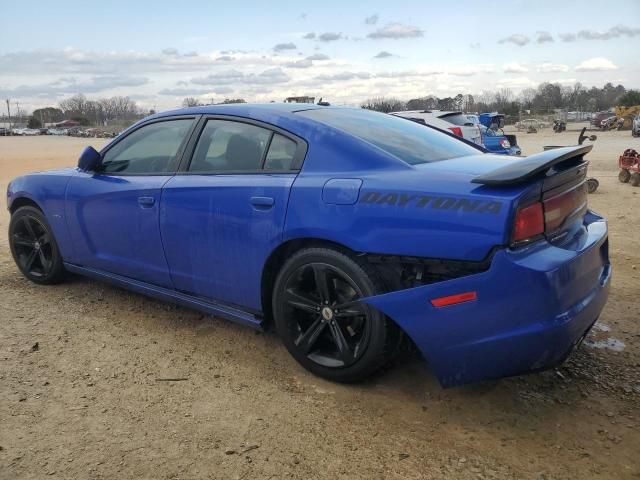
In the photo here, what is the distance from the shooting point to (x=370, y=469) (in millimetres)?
2365

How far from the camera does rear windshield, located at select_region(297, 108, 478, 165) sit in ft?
10.3

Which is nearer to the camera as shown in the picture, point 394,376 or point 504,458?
point 504,458

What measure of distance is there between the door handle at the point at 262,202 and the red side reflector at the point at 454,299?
108 centimetres

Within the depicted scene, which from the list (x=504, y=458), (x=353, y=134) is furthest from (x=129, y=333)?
(x=504, y=458)

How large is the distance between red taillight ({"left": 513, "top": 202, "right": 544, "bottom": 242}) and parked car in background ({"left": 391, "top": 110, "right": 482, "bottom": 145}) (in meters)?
8.23

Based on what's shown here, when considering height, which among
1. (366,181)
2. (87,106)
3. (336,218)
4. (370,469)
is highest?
(87,106)

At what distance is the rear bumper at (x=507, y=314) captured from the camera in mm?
2371

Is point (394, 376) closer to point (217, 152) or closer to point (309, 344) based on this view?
point (309, 344)

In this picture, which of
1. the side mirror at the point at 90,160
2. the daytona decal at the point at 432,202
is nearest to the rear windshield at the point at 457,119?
the side mirror at the point at 90,160

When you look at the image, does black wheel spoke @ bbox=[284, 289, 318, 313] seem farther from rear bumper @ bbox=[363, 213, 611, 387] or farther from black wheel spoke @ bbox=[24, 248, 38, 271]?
black wheel spoke @ bbox=[24, 248, 38, 271]

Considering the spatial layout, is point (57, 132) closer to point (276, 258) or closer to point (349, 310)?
point (276, 258)

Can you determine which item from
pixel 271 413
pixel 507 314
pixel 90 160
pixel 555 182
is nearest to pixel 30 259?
pixel 90 160

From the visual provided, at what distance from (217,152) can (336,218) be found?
1.13 meters

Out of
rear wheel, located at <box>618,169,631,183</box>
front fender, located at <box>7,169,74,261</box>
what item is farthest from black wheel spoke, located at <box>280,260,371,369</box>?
rear wheel, located at <box>618,169,631,183</box>
